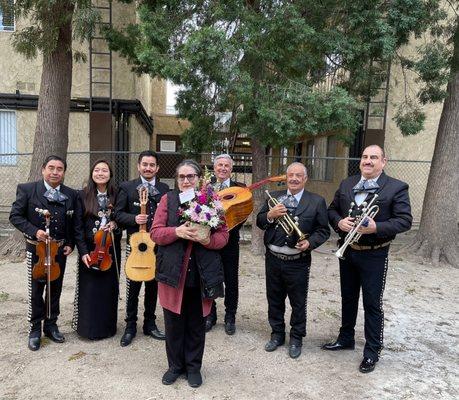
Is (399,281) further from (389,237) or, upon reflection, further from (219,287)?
(219,287)

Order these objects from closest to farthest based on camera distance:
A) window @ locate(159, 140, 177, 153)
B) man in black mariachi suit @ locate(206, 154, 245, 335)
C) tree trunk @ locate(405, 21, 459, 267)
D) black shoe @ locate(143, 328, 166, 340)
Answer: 1. black shoe @ locate(143, 328, 166, 340)
2. man in black mariachi suit @ locate(206, 154, 245, 335)
3. tree trunk @ locate(405, 21, 459, 267)
4. window @ locate(159, 140, 177, 153)

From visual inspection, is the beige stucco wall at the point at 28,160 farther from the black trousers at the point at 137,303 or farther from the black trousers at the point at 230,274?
the black trousers at the point at 230,274

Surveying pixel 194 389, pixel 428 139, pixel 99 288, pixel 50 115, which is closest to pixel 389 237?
pixel 194 389

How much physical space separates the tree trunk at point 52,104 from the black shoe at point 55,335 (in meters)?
4.14

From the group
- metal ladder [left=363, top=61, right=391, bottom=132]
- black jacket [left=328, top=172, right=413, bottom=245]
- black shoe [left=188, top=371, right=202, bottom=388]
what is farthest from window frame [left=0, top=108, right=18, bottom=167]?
black jacket [left=328, top=172, right=413, bottom=245]

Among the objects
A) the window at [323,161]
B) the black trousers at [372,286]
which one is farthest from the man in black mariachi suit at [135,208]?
the window at [323,161]

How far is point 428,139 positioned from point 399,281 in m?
6.63

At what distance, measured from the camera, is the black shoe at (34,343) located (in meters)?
4.17

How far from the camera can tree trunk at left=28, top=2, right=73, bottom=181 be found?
305 inches

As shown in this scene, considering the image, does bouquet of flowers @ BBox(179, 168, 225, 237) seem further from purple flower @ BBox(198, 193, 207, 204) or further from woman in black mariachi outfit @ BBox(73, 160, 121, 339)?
woman in black mariachi outfit @ BBox(73, 160, 121, 339)

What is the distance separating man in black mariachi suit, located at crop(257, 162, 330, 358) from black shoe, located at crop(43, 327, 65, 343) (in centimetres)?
220

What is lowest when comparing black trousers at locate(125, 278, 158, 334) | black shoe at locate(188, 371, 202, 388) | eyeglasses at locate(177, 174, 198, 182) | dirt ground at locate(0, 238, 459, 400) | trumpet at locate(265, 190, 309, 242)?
dirt ground at locate(0, 238, 459, 400)

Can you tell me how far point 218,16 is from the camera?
623cm

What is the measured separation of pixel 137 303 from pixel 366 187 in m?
2.55
